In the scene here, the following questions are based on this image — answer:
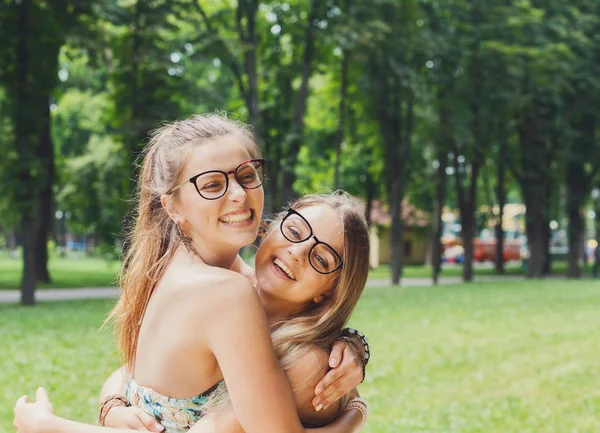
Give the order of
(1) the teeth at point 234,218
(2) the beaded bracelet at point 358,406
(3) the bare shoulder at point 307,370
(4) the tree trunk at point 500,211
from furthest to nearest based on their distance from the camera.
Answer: (4) the tree trunk at point 500,211
(2) the beaded bracelet at point 358,406
(1) the teeth at point 234,218
(3) the bare shoulder at point 307,370

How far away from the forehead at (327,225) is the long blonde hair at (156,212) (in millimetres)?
267

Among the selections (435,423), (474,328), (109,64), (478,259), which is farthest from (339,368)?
(478,259)

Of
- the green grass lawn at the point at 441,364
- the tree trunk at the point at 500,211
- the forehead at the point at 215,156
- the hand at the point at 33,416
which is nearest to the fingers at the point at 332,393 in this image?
the forehead at the point at 215,156

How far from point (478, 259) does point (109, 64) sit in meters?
49.6

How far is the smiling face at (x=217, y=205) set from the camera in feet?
7.95

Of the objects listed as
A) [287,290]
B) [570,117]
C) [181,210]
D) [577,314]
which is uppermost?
[570,117]

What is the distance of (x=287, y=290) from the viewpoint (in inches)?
99.7

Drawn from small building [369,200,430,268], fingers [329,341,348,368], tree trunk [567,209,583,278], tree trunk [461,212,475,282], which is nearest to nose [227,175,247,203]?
fingers [329,341,348,368]

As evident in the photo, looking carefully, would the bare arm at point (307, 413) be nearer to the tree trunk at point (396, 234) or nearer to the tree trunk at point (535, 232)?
the tree trunk at point (396, 234)

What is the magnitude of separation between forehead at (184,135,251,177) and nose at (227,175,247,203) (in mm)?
40

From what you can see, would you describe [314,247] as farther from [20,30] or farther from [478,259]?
[478,259]

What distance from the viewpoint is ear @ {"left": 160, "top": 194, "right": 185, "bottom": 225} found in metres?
2.50

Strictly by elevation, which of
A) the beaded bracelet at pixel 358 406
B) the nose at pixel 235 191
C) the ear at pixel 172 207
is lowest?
the beaded bracelet at pixel 358 406

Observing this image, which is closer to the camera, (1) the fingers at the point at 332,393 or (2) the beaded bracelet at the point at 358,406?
(1) the fingers at the point at 332,393
